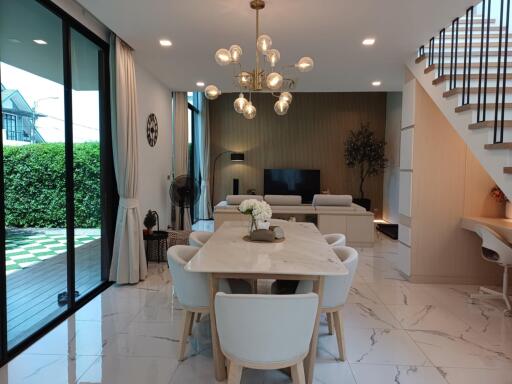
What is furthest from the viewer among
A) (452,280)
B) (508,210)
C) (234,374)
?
(452,280)

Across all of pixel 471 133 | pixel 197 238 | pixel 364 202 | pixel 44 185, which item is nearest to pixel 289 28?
pixel 471 133

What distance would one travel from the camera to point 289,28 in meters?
3.44

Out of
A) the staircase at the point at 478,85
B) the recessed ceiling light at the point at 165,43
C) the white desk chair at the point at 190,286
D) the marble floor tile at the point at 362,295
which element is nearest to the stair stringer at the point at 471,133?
the staircase at the point at 478,85

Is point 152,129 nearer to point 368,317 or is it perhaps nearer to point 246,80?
point 246,80

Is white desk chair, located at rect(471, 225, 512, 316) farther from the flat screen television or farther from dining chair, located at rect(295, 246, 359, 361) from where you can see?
the flat screen television

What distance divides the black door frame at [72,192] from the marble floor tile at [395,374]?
2515mm

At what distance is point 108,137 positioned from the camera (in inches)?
157

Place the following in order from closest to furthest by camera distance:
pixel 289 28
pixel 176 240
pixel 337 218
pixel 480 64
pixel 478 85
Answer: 1. pixel 480 64
2. pixel 478 85
3. pixel 289 28
4. pixel 176 240
5. pixel 337 218

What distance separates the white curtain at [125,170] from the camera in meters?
3.85

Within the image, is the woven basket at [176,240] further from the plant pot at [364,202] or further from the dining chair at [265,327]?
the plant pot at [364,202]

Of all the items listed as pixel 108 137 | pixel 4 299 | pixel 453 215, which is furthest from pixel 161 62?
pixel 453 215

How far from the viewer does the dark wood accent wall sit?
30.4 feet

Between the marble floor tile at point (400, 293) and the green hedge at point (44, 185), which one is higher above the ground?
the green hedge at point (44, 185)

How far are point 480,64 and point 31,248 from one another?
168 inches
